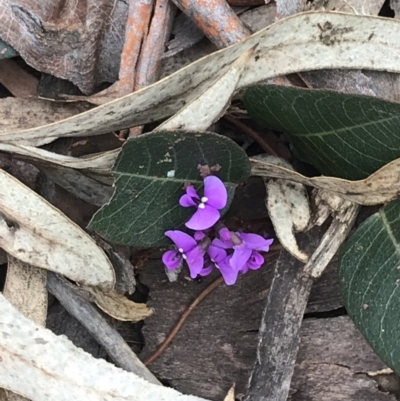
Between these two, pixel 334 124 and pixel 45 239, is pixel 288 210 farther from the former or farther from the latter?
pixel 45 239

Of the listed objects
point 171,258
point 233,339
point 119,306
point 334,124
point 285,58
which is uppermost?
point 285,58

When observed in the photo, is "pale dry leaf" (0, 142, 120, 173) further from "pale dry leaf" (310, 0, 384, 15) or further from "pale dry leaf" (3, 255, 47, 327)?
"pale dry leaf" (310, 0, 384, 15)

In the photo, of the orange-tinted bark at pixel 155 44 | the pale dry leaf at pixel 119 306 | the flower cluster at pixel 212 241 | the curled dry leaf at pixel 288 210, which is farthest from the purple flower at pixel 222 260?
the orange-tinted bark at pixel 155 44

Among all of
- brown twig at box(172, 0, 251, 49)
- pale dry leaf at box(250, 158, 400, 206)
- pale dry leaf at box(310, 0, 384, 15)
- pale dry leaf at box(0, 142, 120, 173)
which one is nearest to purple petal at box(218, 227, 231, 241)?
pale dry leaf at box(250, 158, 400, 206)

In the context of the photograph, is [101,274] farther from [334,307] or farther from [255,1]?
[255,1]

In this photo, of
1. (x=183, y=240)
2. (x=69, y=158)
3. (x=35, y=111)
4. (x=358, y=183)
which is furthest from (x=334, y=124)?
(x=35, y=111)
